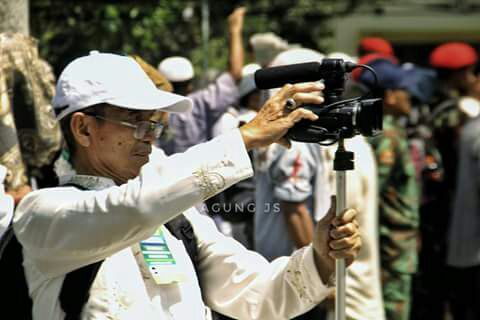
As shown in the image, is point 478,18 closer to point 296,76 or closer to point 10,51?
point 10,51

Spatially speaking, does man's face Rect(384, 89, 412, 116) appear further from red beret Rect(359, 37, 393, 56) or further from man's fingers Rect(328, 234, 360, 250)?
man's fingers Rect(328, 234, 360, 250)

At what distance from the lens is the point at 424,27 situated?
40.9 ft

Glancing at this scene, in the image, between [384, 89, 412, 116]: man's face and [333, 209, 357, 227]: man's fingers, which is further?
[384, 89, 412, 116]: man's face

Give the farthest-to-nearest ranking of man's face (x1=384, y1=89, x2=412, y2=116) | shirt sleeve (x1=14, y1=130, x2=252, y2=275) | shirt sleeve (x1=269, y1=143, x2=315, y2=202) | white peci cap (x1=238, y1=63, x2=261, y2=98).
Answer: man's face (x1=384, y1=89, x2=412, y2=116) < white peci cap (x1=238, y1=63, x2=261, y2=98) < shirt sleeve (x1=269, y1=143, x2=315, y2=202) < shirt sleeve (x1=14, y1=130, x2=252, y2=275)

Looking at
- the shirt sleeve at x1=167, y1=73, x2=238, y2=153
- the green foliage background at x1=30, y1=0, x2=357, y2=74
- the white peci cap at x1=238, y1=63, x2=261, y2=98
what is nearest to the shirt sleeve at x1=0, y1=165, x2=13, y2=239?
the shirt sleeve at x1=167, y1=73, x2=238, y2=153

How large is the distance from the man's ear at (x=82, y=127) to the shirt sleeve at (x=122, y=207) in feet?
0.75

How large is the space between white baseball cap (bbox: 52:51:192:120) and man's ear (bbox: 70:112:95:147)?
2 cm

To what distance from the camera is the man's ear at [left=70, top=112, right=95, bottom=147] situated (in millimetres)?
2359

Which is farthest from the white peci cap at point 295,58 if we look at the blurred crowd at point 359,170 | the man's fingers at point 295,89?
the man's fingers at point 295,89

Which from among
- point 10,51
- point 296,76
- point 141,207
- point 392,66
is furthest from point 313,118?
point 392,66

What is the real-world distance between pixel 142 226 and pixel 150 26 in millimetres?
4813

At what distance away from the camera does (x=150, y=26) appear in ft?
22.3

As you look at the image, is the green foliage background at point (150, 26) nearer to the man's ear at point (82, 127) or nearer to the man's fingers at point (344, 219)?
the man's ear at point (82, 127)

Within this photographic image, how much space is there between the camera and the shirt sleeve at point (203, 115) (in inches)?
197
